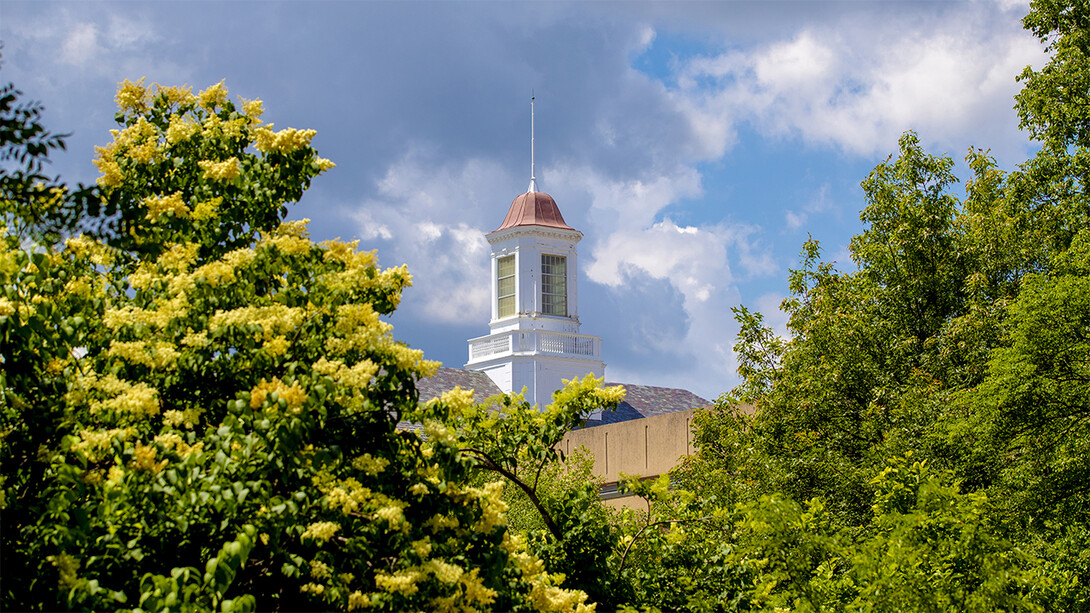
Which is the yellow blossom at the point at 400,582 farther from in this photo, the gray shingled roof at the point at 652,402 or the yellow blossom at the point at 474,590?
the gray shingled roof at the point at 652,402

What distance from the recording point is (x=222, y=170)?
9086mm

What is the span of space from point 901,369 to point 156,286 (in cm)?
1716

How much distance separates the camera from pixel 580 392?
35.7 feet

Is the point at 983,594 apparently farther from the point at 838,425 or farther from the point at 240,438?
the point at 838,425

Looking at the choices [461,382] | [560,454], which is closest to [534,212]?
[461,382]

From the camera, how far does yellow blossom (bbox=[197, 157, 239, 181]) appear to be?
9.09m

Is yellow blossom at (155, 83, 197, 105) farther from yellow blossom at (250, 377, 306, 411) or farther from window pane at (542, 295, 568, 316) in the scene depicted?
window pane at (542, 295, 568, 316)

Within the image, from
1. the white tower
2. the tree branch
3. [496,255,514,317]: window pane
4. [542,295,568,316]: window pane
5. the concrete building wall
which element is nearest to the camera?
the tree branch

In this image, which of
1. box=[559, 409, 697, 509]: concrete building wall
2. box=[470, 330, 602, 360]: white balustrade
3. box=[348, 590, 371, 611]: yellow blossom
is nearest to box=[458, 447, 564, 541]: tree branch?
box=[348, 590, 371, 611]: yellow blossom

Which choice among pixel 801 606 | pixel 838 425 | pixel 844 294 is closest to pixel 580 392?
pixel 801 606

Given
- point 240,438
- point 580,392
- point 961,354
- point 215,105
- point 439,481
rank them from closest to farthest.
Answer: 1. point 240,438
2. point 439,481
3. point 215,105
4. point 580,392
5. point 961,354

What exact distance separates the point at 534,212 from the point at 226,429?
205ft

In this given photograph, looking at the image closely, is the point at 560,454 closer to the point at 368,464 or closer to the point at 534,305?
the point at 368,464

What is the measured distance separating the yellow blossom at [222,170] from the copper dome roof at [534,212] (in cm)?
5933
